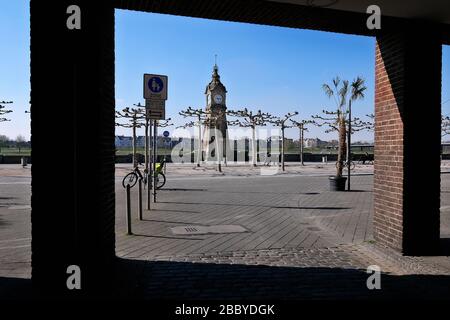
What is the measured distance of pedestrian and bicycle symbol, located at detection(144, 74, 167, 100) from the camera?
34.2 feet

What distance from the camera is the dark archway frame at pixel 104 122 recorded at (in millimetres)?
4336

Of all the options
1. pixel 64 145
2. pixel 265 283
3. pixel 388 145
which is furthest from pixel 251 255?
pixel 64 145

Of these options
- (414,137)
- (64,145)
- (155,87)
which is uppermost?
(155,87)

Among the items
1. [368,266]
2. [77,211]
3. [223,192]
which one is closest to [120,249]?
[77,211]

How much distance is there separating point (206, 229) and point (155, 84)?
14.7ft

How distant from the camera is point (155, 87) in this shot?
10.5 meters

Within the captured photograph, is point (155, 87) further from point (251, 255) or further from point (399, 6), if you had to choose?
point (399, 6)

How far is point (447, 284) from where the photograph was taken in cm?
480

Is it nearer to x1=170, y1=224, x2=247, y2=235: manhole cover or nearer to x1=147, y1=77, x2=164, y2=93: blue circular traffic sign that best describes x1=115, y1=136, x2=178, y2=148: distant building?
x1=147, y1=77, x2=164, y2=93: blue circular traffic sign

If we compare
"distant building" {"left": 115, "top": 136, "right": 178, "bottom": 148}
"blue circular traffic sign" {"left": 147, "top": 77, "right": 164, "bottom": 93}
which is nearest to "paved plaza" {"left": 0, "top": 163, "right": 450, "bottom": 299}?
"blue circular traffic sign" {"left": 147, "top": 77, "right": 164, "bottom": 93}

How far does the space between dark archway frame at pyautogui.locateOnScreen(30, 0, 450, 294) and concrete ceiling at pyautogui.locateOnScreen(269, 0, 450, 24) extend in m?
0.18

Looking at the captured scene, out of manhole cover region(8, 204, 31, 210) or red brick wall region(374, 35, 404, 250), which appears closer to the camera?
red brick wall region(374, 35, 404, 250)

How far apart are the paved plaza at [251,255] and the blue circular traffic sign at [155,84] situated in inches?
128

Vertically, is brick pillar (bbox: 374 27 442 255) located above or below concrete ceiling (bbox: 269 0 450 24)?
below
